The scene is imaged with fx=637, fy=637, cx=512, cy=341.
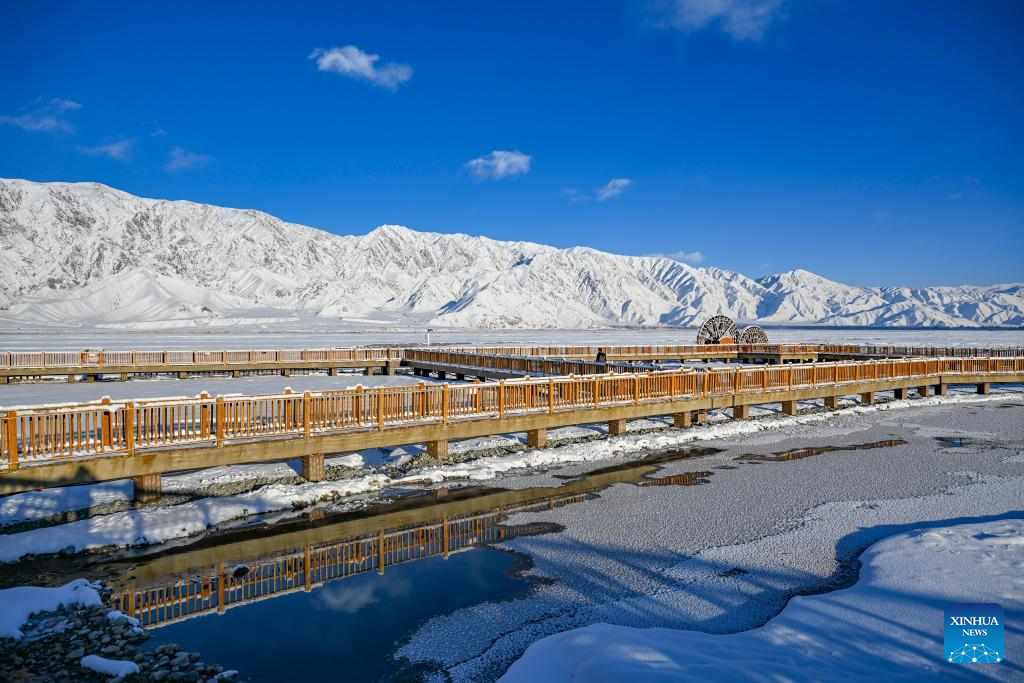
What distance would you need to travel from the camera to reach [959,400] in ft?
90.4

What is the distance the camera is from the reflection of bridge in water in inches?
329

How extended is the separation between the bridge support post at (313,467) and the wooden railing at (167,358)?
2437 cm

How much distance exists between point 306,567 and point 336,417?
543 cm

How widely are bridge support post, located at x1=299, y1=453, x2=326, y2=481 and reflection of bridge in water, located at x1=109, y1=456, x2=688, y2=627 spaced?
2.36m

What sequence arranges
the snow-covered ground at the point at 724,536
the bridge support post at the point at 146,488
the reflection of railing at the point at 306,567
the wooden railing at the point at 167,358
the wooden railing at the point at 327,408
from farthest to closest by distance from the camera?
1. the wooden railing at the point at 167,358
2. the bridge support post at the point at 146,488
3. the wooden railing at the point at 327,408
4. the reflection of railing at the point at 306,567
5. the snow-covered ground at the point at 724,536

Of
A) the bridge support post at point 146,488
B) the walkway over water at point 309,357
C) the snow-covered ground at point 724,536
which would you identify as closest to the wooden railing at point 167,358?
the walkway over water at point 309,357

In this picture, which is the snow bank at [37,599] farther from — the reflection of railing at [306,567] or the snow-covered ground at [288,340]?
the snow-covered ground at [288,340]

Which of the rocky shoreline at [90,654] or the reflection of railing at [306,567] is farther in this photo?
the reflection of railing at [306,567]

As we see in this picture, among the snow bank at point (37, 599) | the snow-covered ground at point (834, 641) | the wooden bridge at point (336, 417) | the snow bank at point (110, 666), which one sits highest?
the wooden bridge at point (336, 417)

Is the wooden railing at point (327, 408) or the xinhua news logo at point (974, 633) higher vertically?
the wooden railing at point (327, 408)

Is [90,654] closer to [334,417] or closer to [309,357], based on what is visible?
[334,417]

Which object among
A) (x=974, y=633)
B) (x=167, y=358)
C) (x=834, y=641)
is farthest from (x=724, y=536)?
(x=167, y=358)

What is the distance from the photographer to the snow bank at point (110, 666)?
641cm

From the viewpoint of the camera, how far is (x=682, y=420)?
2027 cm
